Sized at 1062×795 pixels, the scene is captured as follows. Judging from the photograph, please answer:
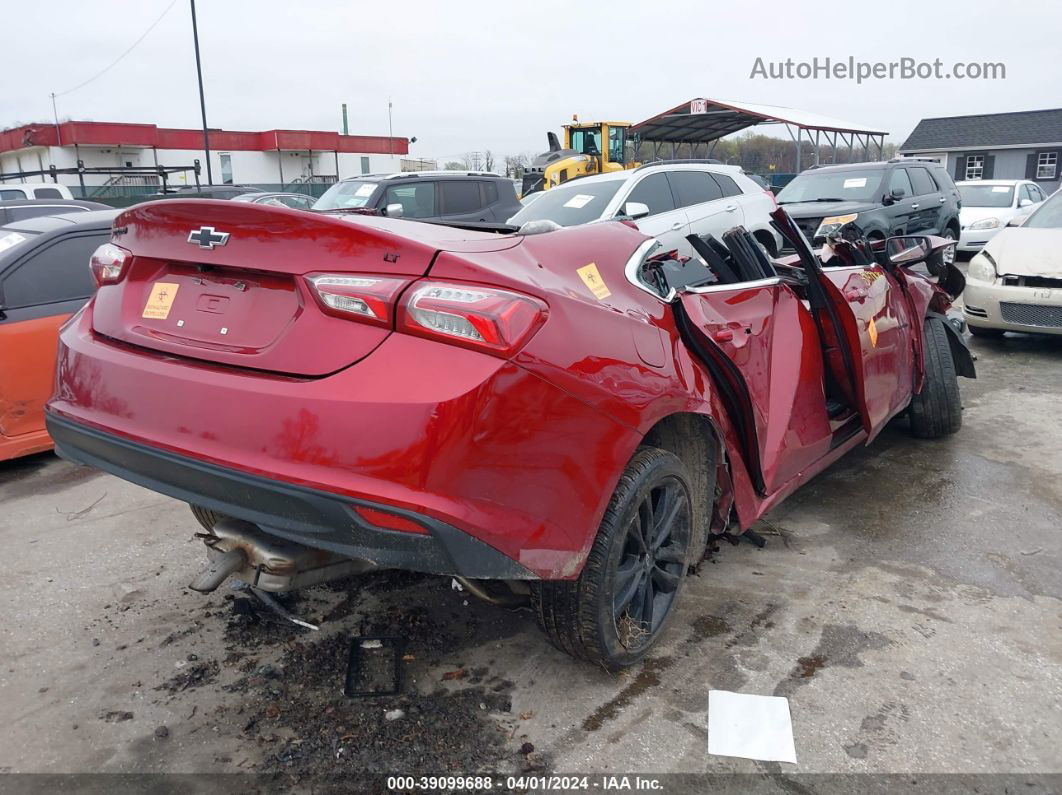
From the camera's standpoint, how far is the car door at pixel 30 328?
4.83 m

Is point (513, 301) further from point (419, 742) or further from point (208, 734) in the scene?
point (208, 734)

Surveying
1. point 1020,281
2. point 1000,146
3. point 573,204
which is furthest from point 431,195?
point 1000,146

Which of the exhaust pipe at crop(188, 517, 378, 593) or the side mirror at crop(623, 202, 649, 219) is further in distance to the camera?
the side mirror at crop(623, 202, 649, 219)

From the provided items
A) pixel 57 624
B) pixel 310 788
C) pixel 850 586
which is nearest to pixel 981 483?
pixel 850 586

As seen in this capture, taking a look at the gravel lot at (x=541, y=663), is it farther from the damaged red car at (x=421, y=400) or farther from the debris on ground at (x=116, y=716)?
the damaged red car at (x=421, y=400)

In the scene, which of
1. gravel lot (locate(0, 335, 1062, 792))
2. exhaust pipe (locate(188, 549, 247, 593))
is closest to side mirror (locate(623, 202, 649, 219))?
gravel lot (locate(0, 335, 1062, 792))

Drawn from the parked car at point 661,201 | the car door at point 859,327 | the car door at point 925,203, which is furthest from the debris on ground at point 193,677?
the car door at point 925,203

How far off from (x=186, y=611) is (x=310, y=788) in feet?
4.17

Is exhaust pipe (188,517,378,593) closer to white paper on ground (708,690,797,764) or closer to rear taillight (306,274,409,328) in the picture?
rear taillight (306,274,409,328)

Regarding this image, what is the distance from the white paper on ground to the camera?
2.35 m

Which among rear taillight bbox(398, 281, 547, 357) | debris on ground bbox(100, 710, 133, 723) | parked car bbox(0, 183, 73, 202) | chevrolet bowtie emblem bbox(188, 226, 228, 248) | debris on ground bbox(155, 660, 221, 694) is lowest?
debris on ground bbox(155, 660, 221, 694)

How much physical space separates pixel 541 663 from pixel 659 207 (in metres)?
6.22

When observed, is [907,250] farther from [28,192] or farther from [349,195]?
[28,192]

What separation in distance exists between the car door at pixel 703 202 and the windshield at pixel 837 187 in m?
3.78
